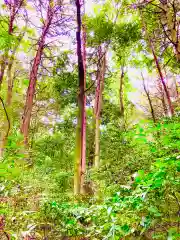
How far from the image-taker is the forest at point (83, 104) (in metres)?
3.10

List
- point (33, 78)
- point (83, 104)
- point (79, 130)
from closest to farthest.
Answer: point (79, 130)
point (83, 104)
point (33, 78)

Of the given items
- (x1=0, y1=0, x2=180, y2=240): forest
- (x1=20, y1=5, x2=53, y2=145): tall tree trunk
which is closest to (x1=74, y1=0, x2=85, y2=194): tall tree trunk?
(x1=0, y1=0, x2=180, y2=240): forest

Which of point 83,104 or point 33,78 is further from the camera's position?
point 33,78

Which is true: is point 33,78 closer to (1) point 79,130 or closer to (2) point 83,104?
(2) point 83,104

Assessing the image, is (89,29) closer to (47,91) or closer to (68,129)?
(47,91)

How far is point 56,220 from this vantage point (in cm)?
338

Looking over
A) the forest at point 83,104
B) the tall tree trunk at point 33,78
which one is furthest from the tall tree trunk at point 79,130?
the tall tree trunk at point 33,78

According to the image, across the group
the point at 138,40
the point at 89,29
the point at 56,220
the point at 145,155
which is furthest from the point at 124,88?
the point at 56,220

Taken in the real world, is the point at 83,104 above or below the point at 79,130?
above

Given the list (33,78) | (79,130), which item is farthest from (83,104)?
(33,78)

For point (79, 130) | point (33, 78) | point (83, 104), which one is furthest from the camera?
point (33, 78)

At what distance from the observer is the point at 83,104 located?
4.86m

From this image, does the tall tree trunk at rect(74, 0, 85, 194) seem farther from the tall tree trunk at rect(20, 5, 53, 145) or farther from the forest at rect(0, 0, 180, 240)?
the tall tree trunk at rect(20, 5, 53, 145)

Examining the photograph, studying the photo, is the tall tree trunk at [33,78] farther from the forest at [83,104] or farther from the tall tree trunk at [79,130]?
the tall tree trunk at [79,130]
